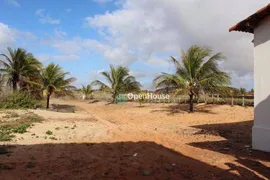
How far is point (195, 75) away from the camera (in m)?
16.2

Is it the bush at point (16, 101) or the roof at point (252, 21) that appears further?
the bush at point (16, 101)

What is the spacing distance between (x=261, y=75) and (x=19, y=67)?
22.0 meters

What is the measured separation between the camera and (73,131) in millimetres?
10570

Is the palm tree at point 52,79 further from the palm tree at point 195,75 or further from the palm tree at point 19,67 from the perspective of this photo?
the palm tree at point 195,75

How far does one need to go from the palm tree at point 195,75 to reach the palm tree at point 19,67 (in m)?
13.6

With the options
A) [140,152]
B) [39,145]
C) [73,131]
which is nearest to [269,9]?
[140,152]

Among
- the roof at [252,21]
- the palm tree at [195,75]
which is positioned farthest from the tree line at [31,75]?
the roof at [252,21]

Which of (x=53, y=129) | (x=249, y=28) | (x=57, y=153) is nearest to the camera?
(x=57, y=153)

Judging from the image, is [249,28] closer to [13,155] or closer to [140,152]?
[140,152]

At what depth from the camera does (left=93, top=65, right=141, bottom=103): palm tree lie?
2914 cm

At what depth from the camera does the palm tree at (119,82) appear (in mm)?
29138

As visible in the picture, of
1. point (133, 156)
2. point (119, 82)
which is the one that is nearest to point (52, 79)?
point (119, 82)

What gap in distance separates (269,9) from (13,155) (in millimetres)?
7549

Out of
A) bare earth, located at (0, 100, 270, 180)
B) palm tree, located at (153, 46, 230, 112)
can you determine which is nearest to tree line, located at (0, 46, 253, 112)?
palm tree, located at (153, 46, 230, 112)
